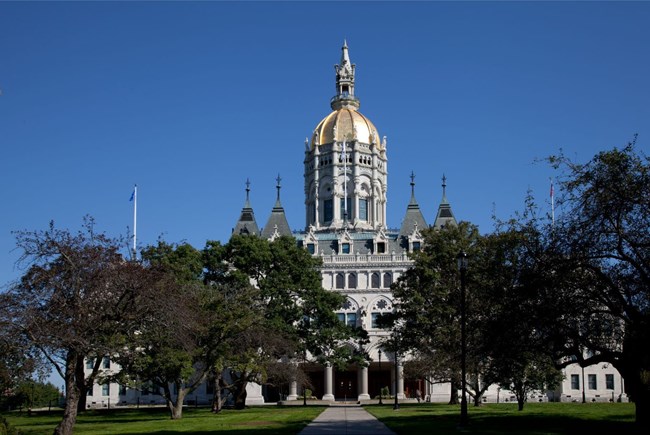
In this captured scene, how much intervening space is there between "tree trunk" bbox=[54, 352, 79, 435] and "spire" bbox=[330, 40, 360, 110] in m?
89.5

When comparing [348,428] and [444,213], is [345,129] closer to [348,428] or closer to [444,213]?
[444,213]

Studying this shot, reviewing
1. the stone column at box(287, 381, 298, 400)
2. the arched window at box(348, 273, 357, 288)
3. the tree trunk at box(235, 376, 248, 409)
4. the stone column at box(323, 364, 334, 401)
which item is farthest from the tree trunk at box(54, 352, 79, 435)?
the arched window at box(348, 273, 357, 288)

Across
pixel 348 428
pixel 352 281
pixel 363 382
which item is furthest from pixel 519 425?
pixel 352 281

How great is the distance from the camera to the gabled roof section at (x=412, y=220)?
10156 cm

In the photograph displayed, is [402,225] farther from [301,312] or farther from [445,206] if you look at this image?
[301,312]

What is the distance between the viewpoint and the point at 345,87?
122m

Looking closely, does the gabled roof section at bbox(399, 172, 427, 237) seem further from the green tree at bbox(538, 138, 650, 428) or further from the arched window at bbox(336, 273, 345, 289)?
the green tree at bbox(538, 138, 650, 428)

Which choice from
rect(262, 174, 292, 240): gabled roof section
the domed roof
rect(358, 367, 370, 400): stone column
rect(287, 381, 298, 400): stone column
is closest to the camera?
rect(287, 381, 298, 400): stone column

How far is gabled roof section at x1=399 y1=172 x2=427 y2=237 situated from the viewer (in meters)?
102

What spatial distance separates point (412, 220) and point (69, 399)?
237ft

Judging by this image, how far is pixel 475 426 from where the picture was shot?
36562 millimetres

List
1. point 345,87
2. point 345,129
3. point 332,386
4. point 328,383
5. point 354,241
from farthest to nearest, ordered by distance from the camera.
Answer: point 345,87
point 345,129
point 354,241
point 332,386
point 328,383

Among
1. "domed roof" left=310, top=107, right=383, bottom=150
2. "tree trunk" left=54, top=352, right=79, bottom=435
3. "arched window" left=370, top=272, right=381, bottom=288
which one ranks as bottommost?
"tree trunk" left=54, top=352, right=79, bottom=435

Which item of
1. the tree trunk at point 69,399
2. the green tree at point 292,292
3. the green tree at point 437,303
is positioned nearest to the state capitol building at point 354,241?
the green tree at point 292,292
